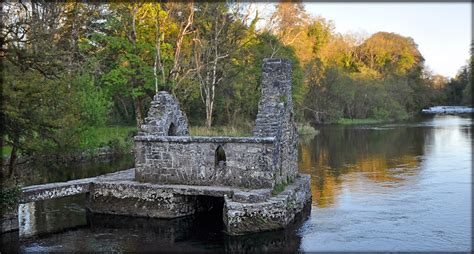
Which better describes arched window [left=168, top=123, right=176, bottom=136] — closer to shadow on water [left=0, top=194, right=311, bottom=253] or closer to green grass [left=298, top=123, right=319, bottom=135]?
shadow on water [left=0, top=194, right=311, bottom=253]

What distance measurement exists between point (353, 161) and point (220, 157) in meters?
14.1

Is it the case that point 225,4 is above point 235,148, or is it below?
above

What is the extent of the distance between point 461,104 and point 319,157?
82.9m

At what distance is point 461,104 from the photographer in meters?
103

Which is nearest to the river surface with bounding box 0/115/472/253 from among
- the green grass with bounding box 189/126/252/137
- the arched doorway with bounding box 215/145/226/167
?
the arched doorway with bounding box 215/145/226/167

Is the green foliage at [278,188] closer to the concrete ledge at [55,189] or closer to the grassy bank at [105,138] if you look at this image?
the concrete ledge at [55,189]

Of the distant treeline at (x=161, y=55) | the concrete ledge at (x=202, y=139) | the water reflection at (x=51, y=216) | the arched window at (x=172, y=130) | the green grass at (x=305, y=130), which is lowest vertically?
the water reflection at (x=51, y=216)

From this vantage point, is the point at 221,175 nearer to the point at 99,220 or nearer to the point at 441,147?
the point at 99,220

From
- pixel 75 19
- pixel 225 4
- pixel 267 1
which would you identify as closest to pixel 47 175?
pixel 75 19

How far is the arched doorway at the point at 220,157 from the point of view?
15477 mm

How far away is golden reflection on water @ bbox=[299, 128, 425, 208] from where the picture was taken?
69.6 ft

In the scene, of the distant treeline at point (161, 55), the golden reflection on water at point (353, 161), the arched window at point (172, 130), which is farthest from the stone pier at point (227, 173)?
the golden reflection on water at point (353, 161)

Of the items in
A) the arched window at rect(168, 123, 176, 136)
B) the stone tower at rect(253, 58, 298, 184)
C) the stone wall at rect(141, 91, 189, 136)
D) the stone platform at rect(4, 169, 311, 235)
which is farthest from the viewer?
the arched window at rect(168, 123, 176, 136)

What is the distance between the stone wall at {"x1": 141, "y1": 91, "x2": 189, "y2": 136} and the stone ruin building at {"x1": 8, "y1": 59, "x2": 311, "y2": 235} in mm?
33
